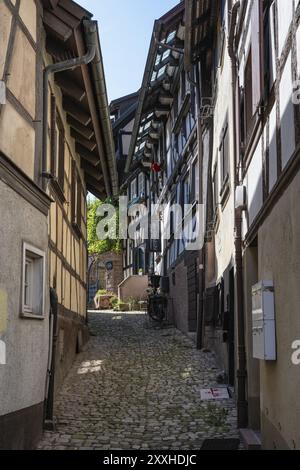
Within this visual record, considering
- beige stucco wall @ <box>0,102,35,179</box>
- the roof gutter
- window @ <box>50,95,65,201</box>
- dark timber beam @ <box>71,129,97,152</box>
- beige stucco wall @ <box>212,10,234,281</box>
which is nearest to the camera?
beige stucco wall @ <box>0,102,35,179</box>

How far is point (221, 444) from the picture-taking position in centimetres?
711

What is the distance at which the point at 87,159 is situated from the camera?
13352 mm

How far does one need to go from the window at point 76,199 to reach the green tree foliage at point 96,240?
2037cm

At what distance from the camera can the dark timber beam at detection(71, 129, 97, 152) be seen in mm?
11810

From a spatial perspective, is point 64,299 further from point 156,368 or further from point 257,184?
point 257,184

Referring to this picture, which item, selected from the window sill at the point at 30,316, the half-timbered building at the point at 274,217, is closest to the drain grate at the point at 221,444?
the half-timbered building at the point at 274,217

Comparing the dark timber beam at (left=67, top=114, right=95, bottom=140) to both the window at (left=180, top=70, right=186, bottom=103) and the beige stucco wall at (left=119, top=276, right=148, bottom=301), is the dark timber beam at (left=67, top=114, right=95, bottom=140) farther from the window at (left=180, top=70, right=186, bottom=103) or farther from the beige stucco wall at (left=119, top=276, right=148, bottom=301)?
the beige stucco wall at (left=119, top=276, right=148, bottom=301)

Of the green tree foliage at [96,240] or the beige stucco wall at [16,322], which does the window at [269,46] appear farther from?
the green tree foliage at [96,240]

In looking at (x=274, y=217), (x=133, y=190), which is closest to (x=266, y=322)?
(x=274, y=217)

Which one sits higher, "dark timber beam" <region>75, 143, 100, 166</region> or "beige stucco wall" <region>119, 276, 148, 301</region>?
"dark timber beam" <region>75, 143, 100, 166</region>

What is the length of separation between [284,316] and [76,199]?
816 centimetres

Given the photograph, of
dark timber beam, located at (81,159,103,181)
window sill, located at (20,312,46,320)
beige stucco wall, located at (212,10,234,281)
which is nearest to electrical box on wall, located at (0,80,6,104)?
window sill, located at (20,312,46,320)

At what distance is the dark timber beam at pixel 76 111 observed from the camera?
1055cm
